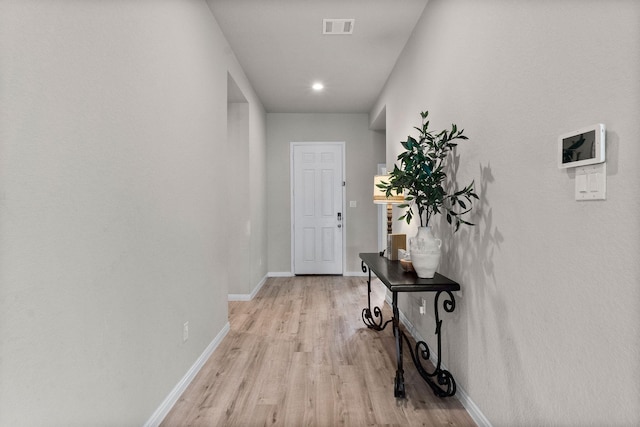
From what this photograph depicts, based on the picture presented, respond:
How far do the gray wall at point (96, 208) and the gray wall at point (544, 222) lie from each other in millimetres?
1621

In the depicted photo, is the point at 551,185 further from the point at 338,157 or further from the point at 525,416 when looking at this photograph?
the point at 338,157

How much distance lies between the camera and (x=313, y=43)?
322 centimetres

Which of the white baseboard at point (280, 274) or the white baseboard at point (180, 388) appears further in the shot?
the white baseboard at point (280, 274)

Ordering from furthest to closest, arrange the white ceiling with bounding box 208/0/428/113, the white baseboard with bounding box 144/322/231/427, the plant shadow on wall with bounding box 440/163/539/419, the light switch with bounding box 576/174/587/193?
the white ceiling with bounding box 208/0/428/113 → the white baseboard with bounding box 144/322/231/427 → the plant shadow on wall with bounding box 440/163/539/419 → the light switch with bounding box 576/174/587/193

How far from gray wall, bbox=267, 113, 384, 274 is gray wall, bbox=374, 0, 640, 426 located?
11.4 feet

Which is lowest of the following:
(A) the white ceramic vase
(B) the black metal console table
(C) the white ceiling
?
(B) the black metal console table

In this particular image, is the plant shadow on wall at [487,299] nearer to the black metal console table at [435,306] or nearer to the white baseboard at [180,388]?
the black metal console table at [435,306]

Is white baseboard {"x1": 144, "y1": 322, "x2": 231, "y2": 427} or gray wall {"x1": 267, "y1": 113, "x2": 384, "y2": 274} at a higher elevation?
gray wall {"x1": 267, "y1": 113, "x2": 384, "y2": 274}

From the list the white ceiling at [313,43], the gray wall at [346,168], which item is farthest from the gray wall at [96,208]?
the gray wall at [346,168]

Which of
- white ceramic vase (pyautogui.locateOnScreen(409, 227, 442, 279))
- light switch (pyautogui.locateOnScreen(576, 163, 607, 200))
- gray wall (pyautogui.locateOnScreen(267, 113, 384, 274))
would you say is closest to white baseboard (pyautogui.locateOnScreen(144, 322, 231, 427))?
white ceramic vase (pyautogui.locateOnScreen(409, 227, 442, 279))

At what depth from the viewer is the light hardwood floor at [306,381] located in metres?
1.89

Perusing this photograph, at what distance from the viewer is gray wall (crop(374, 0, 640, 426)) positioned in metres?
0.97

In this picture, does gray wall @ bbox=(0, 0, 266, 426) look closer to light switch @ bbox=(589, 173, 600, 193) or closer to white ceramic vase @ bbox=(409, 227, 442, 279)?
white ceramic vase @ bbox=(409, 227, 442, 279)

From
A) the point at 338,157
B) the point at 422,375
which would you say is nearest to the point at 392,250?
the point at 422,375
